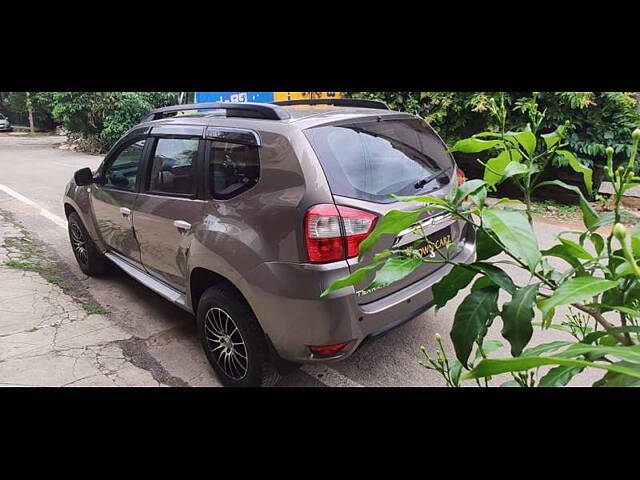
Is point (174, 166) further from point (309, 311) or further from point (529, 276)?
point (529, 276)

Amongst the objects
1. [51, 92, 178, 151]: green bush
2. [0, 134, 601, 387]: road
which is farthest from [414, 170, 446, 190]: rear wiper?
[51, 92, 178, 151]: green bush

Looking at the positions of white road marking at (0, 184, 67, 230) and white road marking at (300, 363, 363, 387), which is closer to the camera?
white road marking at (300, 363, 363, 387)

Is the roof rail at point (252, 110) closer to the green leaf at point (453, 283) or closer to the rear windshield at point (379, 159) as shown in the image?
the rear windshield at point (379, 159)

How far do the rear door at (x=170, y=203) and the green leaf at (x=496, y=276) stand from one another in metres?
2.20

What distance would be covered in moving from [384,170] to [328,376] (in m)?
1.40

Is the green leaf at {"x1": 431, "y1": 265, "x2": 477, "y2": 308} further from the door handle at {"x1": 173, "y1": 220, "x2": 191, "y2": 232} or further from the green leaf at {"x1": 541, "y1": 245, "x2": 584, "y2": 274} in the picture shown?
the door handle at {"x1": 173, "y1": 220, "x2": 191, "y2": 232}

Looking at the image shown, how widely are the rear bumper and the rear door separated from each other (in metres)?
0.76

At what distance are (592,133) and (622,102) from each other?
53cm

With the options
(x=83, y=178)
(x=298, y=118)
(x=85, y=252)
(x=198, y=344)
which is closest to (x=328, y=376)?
(x=198, y=344)

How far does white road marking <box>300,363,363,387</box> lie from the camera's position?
9.78 ft

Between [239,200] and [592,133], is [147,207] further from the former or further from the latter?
[592,133]

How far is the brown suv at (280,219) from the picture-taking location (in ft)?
7.73

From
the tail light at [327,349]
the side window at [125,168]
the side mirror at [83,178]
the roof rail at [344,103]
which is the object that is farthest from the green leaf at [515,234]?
the side mirror at [83,178]
